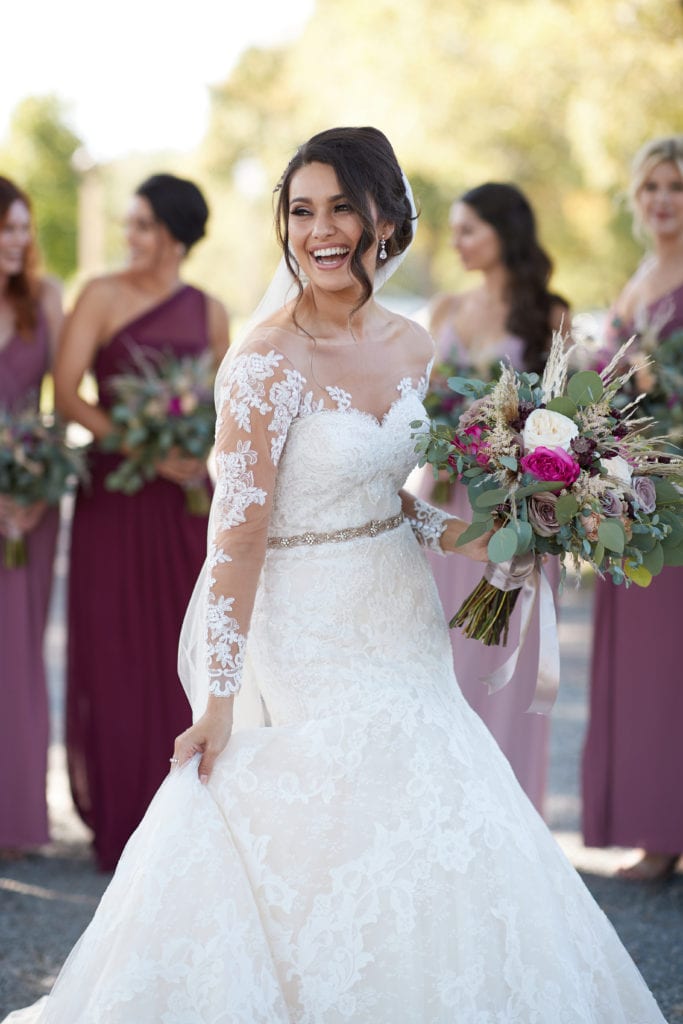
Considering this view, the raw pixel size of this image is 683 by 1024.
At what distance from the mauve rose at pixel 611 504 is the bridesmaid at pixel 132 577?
9.91 feet

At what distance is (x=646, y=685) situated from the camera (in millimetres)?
5730

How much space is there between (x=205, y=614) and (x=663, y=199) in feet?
11.2

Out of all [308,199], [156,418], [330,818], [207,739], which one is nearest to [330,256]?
[308,199]

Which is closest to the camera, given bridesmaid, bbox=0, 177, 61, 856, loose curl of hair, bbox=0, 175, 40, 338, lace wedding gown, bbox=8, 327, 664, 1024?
lace wedding gown, bbox=8, 327, 664, 1024

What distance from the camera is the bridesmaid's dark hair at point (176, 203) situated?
5934 millimetres

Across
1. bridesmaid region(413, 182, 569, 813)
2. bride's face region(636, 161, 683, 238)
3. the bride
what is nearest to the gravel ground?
bridesmaid region(413, 182, 569, 813)

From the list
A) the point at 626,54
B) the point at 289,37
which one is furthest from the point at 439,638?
the point at 289,37

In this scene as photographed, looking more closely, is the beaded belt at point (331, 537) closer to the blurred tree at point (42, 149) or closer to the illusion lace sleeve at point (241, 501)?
the illusion lace sleeve at point (241, 501)

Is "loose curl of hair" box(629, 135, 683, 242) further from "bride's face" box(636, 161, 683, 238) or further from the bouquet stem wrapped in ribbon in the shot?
the bouquet stem wrapped in ribbon

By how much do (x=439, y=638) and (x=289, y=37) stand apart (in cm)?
3213

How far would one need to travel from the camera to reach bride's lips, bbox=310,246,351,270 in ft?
11.3

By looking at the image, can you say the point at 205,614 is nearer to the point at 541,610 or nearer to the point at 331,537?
the point at 331,537

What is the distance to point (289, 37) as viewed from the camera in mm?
33406

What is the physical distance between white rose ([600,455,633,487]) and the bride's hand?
1.04 metres
